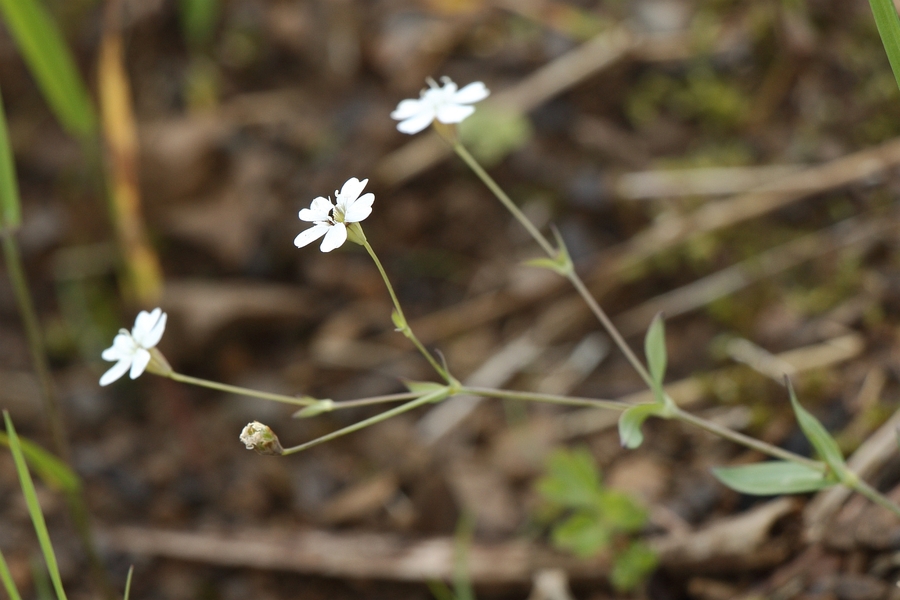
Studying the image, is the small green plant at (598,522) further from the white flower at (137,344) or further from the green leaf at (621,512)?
the white flower at (137,344)

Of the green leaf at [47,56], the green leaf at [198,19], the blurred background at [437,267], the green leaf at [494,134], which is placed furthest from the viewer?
the green leaf at [198,19]

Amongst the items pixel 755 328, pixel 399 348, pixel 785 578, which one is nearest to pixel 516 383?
pixel 399 348

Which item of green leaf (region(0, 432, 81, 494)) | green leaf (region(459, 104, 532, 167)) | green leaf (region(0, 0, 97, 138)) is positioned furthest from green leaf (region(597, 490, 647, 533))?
green leaf (region(0, 0, 97, 138))

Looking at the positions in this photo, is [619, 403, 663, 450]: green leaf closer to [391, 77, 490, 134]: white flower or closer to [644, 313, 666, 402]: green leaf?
[644, 313, 666, 402]: green leaf

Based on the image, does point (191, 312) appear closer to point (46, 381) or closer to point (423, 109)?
point (46, 381)

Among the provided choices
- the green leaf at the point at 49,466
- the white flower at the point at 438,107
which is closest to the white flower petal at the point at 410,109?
the white flower at the point at 438,107
